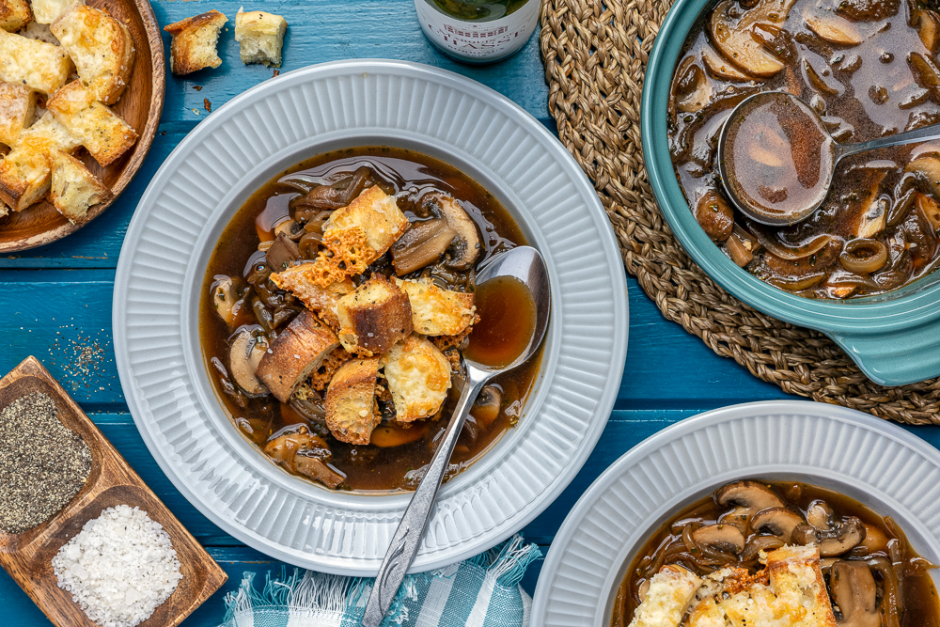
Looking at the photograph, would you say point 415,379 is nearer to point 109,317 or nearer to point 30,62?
point 109,317

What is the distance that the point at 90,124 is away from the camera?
237 centimetres

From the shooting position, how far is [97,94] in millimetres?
2402

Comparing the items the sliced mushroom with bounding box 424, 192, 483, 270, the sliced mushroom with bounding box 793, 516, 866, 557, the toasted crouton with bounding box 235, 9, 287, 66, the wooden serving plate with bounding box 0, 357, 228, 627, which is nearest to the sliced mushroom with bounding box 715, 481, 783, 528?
the sliced mushroom with bounding box 793, 516, 866, 557

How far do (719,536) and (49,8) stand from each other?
3302mm

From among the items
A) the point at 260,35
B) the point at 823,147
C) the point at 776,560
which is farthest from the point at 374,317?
the point at 776,560

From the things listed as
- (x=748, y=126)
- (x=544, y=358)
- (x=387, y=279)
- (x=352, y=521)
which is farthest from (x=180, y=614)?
(x=748, y=126)

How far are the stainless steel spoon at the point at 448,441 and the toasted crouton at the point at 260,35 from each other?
47.2 inches

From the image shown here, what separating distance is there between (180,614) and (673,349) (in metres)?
2.24

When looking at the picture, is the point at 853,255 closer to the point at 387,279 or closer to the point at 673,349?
the point at 673,349

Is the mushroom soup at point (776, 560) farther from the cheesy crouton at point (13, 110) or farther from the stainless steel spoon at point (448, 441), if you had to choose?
the cheesy crouton at point (13, 110)

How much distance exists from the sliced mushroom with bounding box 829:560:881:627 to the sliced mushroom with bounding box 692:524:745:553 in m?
0.40

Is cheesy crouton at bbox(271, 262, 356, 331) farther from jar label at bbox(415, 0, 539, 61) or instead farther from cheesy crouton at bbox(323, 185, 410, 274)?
jar label at bbox(415, 0, 539, 61)

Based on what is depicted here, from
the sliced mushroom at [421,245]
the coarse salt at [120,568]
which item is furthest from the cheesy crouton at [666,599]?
the coarse salt at [120,568]

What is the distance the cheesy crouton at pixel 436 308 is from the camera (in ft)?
7.36
